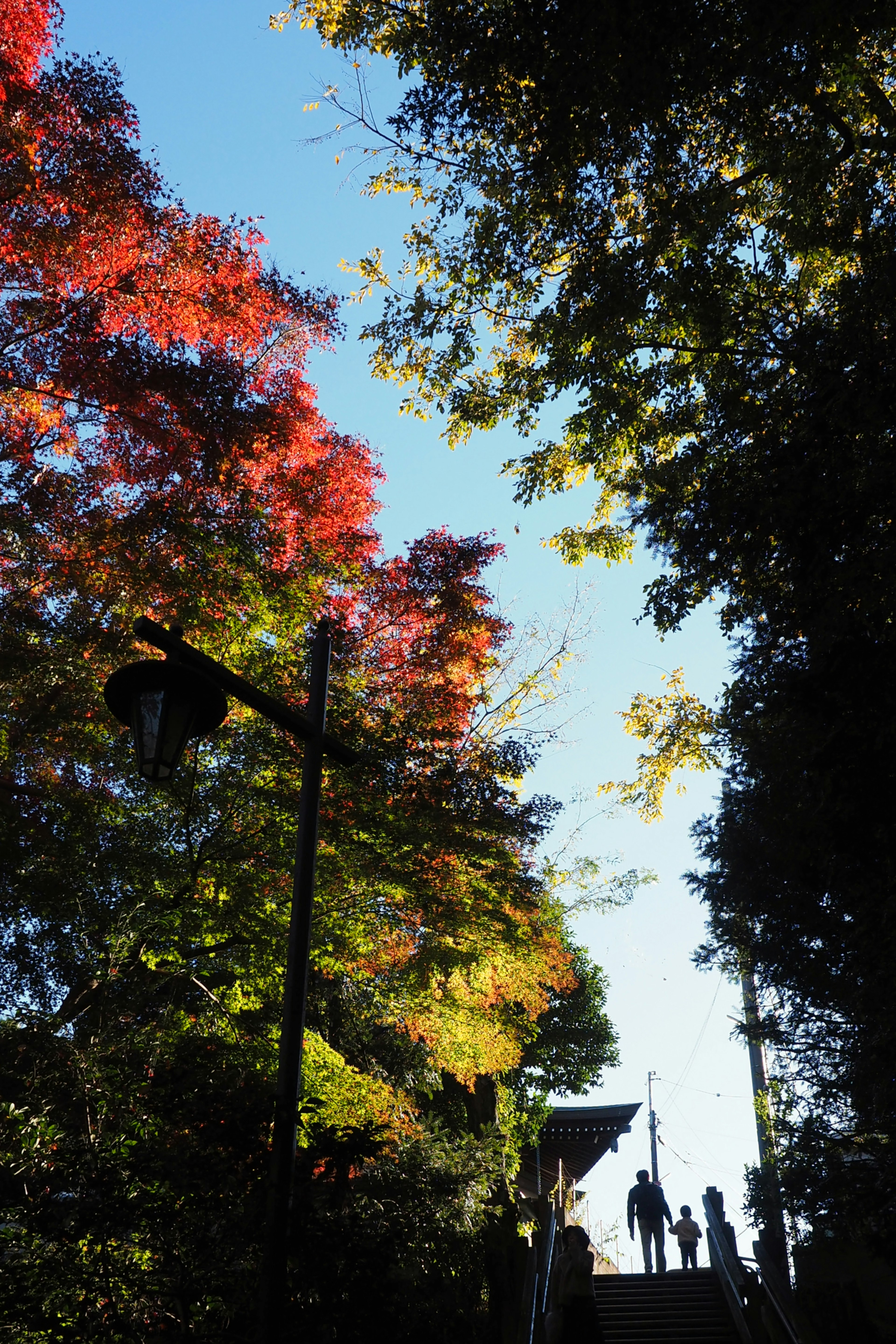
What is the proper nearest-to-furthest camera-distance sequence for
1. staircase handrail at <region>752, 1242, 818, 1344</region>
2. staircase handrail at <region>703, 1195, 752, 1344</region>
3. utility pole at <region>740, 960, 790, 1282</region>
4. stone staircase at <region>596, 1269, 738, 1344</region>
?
1. staircase handrail at <region>752, 1242, 818, 1344</region>
2. staircase handrail at <region>703, 1195, 752, 1344</region>
3. stone staircase at <region>596, 1269, 738, 1344</region>
4. utility pole at <region>740, 960, 790, 1282</region>

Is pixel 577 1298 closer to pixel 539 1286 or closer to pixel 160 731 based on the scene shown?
pixel 539 1286

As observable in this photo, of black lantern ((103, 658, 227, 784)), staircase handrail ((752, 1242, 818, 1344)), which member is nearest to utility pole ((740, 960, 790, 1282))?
staircase handrail ((752, 1242, 818, 1344))

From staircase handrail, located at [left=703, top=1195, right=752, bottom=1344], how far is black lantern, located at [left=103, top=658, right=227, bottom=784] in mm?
9920

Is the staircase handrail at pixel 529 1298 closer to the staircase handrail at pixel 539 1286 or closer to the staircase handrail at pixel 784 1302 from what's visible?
the staircase handrail at pixel 539 1286

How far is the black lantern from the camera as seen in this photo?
4070mm

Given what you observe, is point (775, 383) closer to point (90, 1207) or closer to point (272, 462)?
point (272, 462)

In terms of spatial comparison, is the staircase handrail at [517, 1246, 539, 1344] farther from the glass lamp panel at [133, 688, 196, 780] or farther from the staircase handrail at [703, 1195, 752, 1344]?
the glass lamp panel at [133, 688, 196, 780]

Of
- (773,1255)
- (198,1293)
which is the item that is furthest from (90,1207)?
(773,1255)

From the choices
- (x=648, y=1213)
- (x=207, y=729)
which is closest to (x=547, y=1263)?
(x=648, y=1213)

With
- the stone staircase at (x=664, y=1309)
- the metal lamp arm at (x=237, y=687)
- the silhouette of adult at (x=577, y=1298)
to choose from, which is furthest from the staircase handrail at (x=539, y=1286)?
the metal lamp arm at (x=237, y=687)

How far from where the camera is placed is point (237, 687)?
4352mm

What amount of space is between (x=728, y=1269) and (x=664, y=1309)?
97 centimetres

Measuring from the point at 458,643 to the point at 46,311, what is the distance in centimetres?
658

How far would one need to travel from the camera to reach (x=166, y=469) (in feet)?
37.0
